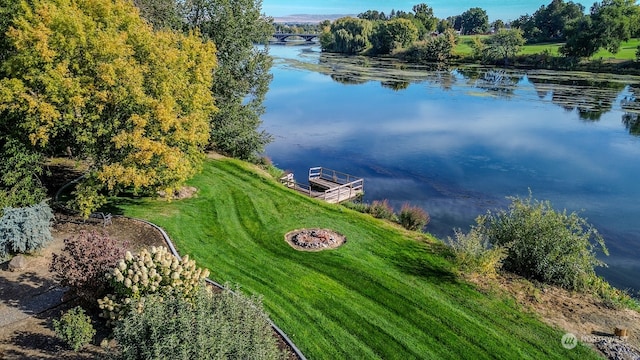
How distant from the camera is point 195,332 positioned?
921 cm

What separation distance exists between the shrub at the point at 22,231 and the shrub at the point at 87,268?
3.59 metres

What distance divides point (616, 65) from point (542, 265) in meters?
95.6

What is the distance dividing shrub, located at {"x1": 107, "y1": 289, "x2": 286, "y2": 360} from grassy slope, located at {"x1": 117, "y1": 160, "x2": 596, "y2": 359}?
3.27m

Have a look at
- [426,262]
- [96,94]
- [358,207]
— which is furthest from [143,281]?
[358,207]

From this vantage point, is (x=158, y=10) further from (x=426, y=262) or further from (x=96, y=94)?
(x=426, y=262)

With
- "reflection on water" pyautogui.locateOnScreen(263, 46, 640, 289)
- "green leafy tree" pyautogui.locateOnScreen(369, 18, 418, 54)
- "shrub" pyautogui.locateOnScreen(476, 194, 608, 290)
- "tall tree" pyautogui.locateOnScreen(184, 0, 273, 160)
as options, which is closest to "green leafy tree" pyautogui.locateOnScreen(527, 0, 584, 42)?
"green leafy tree" pyautogui.locateOnScreen(369, 18, 418, 54)

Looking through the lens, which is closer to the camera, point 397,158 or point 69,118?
point 69,118

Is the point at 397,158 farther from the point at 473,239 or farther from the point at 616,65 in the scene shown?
the point at 616,65

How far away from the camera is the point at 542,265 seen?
18.1 metres

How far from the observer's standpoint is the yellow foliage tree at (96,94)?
1775 cm

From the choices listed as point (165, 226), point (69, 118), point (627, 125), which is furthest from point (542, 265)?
point (627, 125)

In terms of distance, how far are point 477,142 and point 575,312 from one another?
108 feet

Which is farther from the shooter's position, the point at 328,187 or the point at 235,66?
the point at 235,66

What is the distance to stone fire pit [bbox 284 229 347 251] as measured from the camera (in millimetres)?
19797
